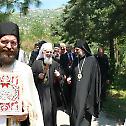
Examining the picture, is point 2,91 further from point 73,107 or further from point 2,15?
point 2,15

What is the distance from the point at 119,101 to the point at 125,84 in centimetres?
497

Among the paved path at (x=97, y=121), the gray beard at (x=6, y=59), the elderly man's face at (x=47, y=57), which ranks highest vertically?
the gray beard at (x=6, y=59)

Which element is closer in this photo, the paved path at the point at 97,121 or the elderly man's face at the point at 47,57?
the elderly man's face at the point at 47,57

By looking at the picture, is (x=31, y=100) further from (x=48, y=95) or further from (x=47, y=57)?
(x=48, y=95)

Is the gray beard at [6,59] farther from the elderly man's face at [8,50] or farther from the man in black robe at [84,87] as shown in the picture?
the man in black robe at [84,87]

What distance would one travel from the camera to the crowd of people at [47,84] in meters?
4.05

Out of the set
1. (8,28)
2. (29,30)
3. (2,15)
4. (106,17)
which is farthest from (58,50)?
(29,30)

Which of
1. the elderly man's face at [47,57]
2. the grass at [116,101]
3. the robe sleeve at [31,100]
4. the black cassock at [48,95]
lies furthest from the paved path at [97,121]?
the robe sleeve at [31,100]

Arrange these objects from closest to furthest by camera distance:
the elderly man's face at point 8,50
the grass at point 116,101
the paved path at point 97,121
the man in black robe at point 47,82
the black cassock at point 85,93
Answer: the elderly man's face at point 8,50 → the man in black robe at point 47,82 → the black cassock at point 85,93 → the paved path at point 97,121 → the grass at point 116,101

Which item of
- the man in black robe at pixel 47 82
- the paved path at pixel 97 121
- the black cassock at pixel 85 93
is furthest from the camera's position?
the paved path at pixel 97 121

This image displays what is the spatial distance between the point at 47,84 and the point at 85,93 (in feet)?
4.82

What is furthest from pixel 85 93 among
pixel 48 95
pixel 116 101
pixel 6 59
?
pixel 116 101

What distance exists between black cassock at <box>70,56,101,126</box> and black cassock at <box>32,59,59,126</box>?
1.11 metres

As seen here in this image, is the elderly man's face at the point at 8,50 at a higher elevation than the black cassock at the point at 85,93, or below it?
higher
